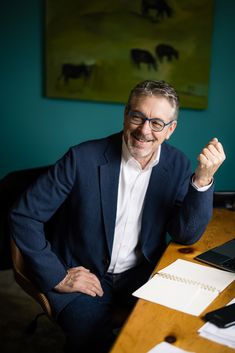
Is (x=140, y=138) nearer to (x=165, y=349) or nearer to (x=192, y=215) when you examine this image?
(x=192, y=215)

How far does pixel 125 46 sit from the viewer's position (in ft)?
9.46

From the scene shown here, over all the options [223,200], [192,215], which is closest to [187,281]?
[192,215]

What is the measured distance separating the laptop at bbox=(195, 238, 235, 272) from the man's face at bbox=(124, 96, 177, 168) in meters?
0.45

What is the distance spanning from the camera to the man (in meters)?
1.52

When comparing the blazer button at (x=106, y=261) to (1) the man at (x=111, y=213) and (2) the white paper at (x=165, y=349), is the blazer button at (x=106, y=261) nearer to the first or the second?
(1) the man at (x=111, y=213)

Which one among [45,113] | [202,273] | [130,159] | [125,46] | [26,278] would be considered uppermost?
[125,46]

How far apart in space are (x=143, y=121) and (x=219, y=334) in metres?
0.85

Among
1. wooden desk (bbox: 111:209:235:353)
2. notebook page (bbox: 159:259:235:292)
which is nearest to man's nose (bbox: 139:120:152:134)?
Result: notebook page (bbox: 159:259:235:292)

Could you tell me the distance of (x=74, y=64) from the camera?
2.96 meters

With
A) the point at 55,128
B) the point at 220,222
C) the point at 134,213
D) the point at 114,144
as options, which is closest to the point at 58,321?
the point at 134,213

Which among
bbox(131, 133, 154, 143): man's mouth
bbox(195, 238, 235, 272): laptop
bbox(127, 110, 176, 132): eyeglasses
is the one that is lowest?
bbox(195, 238, 235, 272): laptop

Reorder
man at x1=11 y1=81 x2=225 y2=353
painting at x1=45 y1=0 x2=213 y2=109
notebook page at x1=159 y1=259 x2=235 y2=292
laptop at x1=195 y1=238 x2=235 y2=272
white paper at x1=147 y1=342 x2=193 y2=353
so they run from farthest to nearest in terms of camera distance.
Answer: painting at x1=45 y1=0 x2=213 y2=109, man at x1=11 y1=81 x2=225 y2=353, laptop at x1=195 y1=238 x2=235 y2=272, notebook page at x1=159 y1=259 x2=235 y2=292, white paper at x1=147 y1=342 x2=193 y2=353

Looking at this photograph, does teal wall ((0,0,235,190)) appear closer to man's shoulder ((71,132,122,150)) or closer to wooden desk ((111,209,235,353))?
man's shoulder ((71,132,122,150))

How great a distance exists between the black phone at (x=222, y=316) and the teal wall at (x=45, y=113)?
6.50 feet
